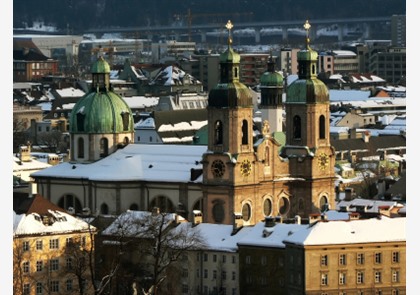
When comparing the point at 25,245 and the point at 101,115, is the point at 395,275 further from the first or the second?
the point at 101,115

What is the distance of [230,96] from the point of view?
4006 inches

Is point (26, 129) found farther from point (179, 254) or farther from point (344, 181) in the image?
point (179, 254)

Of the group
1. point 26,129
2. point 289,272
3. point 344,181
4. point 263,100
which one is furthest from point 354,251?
point 26,129

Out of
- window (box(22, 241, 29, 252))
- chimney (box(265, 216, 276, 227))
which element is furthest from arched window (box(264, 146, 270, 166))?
window (box(22, 241, 29, 252))

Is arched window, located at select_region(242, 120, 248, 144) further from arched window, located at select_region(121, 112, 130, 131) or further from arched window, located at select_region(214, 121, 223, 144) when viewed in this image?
arched window, located at select_region(121, 112, 130, 131)

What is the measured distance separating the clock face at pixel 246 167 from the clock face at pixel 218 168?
81cm

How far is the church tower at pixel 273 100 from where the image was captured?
11138 cm

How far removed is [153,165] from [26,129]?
68896mm

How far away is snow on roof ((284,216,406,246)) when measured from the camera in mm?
88375

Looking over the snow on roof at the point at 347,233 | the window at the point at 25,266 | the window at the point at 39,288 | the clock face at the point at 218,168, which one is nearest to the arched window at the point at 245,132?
the clock face at the point at 218,168

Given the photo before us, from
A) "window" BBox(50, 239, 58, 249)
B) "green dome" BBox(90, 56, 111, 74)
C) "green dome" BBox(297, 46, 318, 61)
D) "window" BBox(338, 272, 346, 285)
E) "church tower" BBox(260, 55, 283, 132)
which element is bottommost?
"window" BBox(338, 272, 346, 285)

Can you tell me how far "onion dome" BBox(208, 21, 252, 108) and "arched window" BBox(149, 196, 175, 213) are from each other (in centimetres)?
518

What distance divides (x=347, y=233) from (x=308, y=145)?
17305mm

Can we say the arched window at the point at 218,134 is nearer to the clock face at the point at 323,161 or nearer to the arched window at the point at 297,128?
the arched window at the point at 297,128
